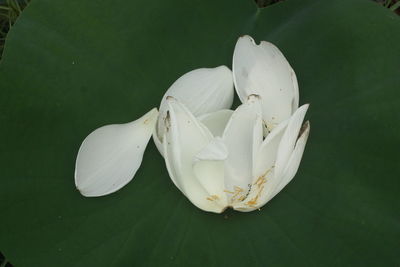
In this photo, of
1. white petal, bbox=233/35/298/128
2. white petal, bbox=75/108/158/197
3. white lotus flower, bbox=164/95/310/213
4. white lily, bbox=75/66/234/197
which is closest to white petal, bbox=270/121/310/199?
white lotus flower, bbox=164/95/310/213

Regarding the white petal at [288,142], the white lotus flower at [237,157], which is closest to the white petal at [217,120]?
the white lotus flower at [237,157]

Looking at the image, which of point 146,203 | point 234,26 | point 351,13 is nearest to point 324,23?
point 351,13

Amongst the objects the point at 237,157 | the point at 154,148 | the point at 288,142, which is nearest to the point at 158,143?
the point at 154,148

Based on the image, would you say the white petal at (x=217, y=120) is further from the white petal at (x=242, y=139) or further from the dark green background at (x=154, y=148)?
the dark green background at (x=154, y=148)

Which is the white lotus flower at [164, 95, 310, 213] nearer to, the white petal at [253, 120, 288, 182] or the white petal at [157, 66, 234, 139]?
the white petal at [253, 120, 288, 182]

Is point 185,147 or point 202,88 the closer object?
point 185,147

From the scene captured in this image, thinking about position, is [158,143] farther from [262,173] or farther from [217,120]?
[262,173]

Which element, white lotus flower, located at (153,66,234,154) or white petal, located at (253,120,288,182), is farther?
white lotus flower, located at (153,66,234,154)
